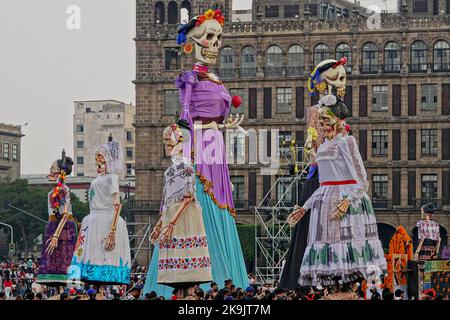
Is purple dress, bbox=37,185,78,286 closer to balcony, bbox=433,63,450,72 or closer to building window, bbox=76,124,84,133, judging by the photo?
balcony, bbox=433,63,450,72

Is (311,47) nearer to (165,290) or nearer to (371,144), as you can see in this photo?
(371,144)

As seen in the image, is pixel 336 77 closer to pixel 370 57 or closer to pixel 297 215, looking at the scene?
pixel 297 215

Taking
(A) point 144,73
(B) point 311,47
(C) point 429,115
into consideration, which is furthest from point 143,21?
(C) point 429,115

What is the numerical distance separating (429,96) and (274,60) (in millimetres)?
9174

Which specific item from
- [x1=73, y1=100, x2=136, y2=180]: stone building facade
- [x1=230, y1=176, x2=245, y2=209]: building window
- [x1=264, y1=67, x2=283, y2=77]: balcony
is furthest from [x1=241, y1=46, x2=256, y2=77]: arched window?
[x1=73, y1=100, x2=136, y2=180]: stone building facade

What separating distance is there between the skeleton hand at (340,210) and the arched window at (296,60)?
209 feet

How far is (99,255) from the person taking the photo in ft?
78.4

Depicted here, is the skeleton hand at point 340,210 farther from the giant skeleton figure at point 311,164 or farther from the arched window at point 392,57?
the arched window at point 392,57

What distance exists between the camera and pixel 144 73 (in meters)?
87.4

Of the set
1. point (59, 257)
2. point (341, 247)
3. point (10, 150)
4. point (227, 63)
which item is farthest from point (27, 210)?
point (341, 247)

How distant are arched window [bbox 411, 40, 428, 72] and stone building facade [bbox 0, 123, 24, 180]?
3332 centimetres

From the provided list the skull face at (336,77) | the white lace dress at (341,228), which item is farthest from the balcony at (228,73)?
the white lace dress at (341,228)

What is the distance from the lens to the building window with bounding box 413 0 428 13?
9740 centimetres

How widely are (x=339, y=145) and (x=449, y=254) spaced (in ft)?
46.4
